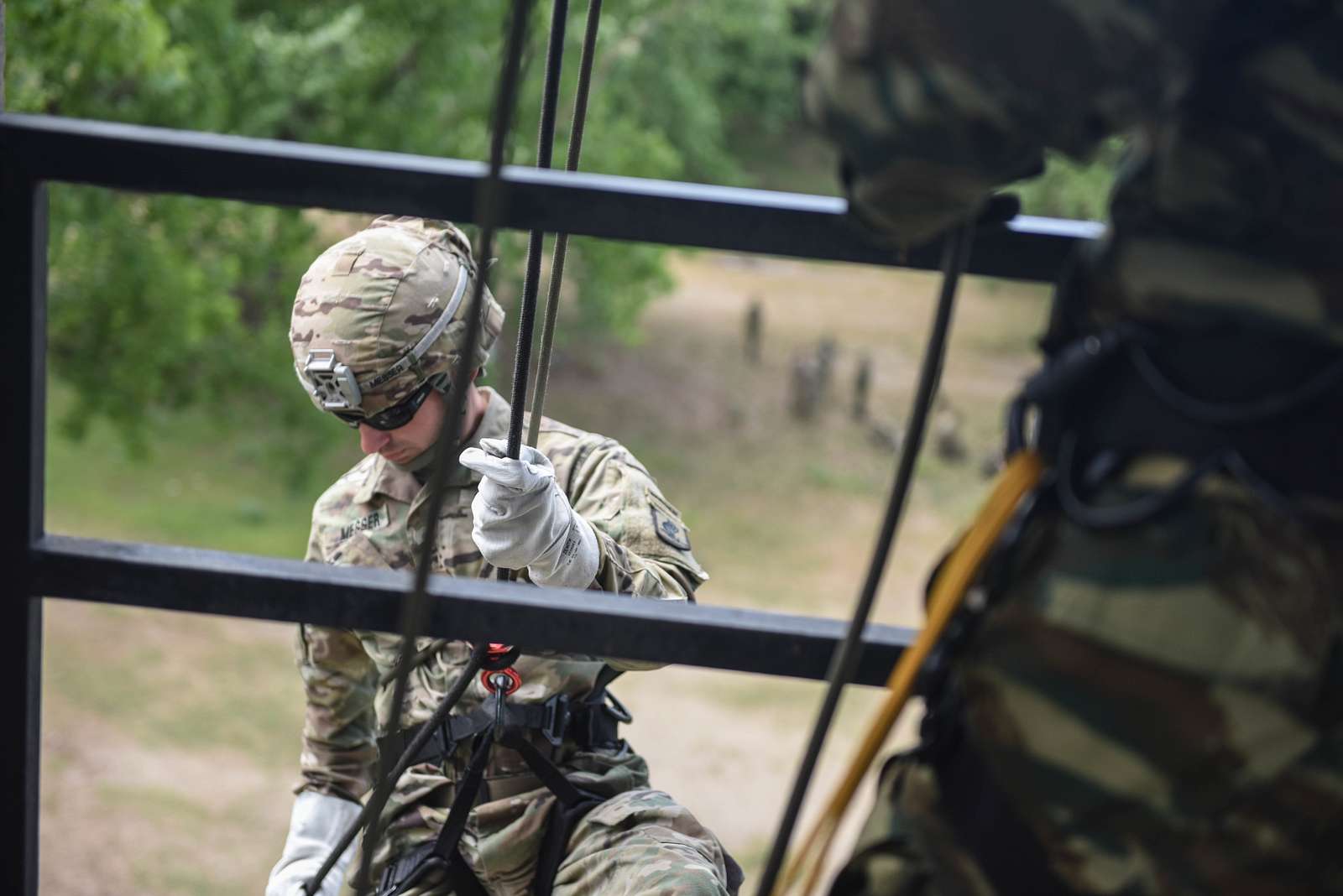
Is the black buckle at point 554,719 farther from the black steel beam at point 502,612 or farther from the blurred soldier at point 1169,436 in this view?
the blurred soldier at point 1169,436

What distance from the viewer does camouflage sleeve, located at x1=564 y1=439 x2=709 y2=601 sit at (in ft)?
7.38

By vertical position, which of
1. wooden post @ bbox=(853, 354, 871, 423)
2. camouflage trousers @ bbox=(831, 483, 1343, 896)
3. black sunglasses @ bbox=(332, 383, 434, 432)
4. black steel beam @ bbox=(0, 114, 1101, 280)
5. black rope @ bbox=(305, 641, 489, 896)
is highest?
black steel beam @ bbox=(0, 114, 1101, 280)

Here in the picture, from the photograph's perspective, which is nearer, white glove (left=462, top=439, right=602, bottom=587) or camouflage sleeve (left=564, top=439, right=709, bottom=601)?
white glove (left=462, top=439, right=602, bottom=587)

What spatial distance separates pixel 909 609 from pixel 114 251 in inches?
271

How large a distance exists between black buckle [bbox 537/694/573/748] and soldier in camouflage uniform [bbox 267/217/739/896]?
2cm

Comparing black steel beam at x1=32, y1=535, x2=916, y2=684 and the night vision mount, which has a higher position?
black steel beam at x1=32, y1=535, x2=916, y2=684

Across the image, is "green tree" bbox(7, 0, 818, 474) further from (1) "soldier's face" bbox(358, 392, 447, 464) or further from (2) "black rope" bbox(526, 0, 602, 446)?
(2) "black rope" bbox(526, 0, 602, 446)

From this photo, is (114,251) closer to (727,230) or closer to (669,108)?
(727,230)

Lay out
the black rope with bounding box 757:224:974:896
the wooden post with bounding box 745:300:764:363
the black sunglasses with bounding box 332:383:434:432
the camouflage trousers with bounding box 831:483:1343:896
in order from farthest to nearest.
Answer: the wooden post with bounding box 745:300:764:363, the black sunglasses with bounding box 332:383:434:432, the black rope with bounding box 757:224:974:896, the camouflage trousers with bounding box 831:483:1343:896

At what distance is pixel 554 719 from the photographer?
→ 233cm

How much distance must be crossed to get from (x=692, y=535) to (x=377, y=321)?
9.51 meters

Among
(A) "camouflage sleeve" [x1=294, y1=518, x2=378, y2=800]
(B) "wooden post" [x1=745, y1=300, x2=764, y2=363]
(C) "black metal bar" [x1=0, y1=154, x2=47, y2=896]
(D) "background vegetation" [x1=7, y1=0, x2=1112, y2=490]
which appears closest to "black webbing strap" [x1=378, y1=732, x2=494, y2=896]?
(A) "camouflage sleeve" [x1=294, y1=518, x2=378, y2=800]

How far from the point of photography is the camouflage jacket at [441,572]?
92.6 inches

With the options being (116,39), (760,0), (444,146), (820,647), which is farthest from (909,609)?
(820,647)
